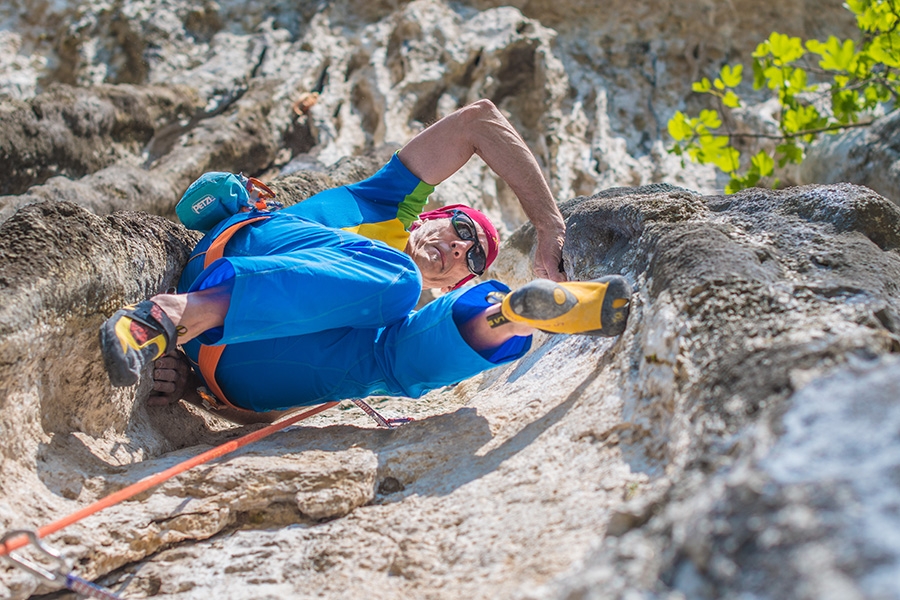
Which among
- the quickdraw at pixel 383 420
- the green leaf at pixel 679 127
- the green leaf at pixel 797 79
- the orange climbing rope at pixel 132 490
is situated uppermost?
the green leaf at pixel 797 79

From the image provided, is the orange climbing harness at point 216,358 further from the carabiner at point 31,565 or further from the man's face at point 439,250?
the carabiner at point 31,565

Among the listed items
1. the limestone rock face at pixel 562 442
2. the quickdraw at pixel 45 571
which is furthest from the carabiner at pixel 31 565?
the limestone rock face at pixel 562 442

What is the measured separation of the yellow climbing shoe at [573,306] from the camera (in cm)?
188

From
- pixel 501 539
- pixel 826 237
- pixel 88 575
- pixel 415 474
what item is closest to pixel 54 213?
pixel 88 575

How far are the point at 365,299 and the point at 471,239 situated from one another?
0.84 meters

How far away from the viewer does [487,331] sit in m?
2.06

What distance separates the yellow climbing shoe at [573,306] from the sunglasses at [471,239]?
0.85 m

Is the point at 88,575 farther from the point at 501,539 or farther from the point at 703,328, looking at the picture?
the point at 703,328

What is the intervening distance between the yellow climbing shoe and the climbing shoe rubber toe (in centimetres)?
92

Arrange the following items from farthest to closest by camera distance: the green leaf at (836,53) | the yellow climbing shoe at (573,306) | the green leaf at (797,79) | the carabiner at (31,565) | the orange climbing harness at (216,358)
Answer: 1. the green leaf at (797,79)
2. the green leaf at (836,53)
3. the orange climbing harness at (216,358)
4. the yellow climbing shoe at (573,306)
5. the carabiner at (31,565)

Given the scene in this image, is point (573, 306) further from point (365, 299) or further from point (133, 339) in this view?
point (133, 339)

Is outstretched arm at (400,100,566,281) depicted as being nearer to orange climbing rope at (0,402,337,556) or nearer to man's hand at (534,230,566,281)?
man's hand at (534,230,566,281)

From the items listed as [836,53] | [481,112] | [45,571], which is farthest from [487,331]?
[836,53]

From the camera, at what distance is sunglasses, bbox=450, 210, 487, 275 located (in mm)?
2816
